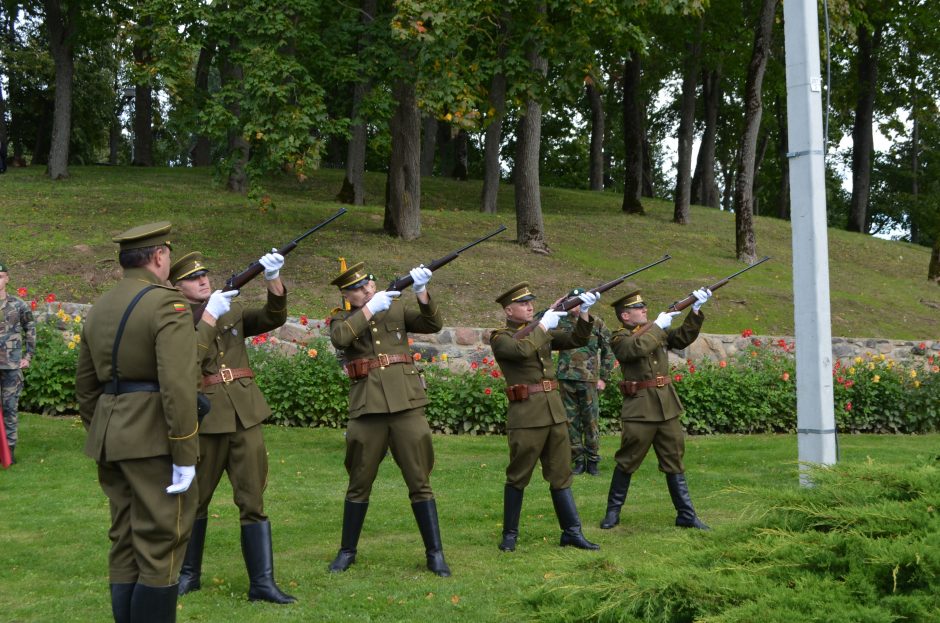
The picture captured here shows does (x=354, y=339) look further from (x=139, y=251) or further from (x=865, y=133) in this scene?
(x=865, y=133)

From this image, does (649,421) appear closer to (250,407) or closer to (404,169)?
(250,407)

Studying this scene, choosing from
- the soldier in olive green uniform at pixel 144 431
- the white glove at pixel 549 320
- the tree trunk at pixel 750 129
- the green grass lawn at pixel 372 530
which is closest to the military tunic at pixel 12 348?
the green grass lawn at pixel 372 530

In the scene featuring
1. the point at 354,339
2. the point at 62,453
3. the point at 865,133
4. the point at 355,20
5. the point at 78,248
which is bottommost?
the point at 62,453

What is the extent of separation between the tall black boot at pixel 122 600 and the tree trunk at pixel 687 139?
25189 mm

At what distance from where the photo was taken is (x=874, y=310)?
21750 mm

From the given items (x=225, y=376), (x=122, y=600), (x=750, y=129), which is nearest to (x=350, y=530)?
(x=225, y=376)

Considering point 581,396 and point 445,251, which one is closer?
point 581,396

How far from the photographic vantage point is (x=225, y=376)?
661 centimetres

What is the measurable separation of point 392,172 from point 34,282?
298 inches

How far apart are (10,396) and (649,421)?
6880 mm

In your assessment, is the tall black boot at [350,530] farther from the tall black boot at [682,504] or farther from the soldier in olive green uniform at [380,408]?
the tall black boot at [682,504]

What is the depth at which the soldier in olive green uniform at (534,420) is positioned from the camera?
773cm

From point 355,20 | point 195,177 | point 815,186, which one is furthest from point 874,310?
point 195,177

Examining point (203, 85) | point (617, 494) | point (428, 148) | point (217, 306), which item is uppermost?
point (203, 85)
